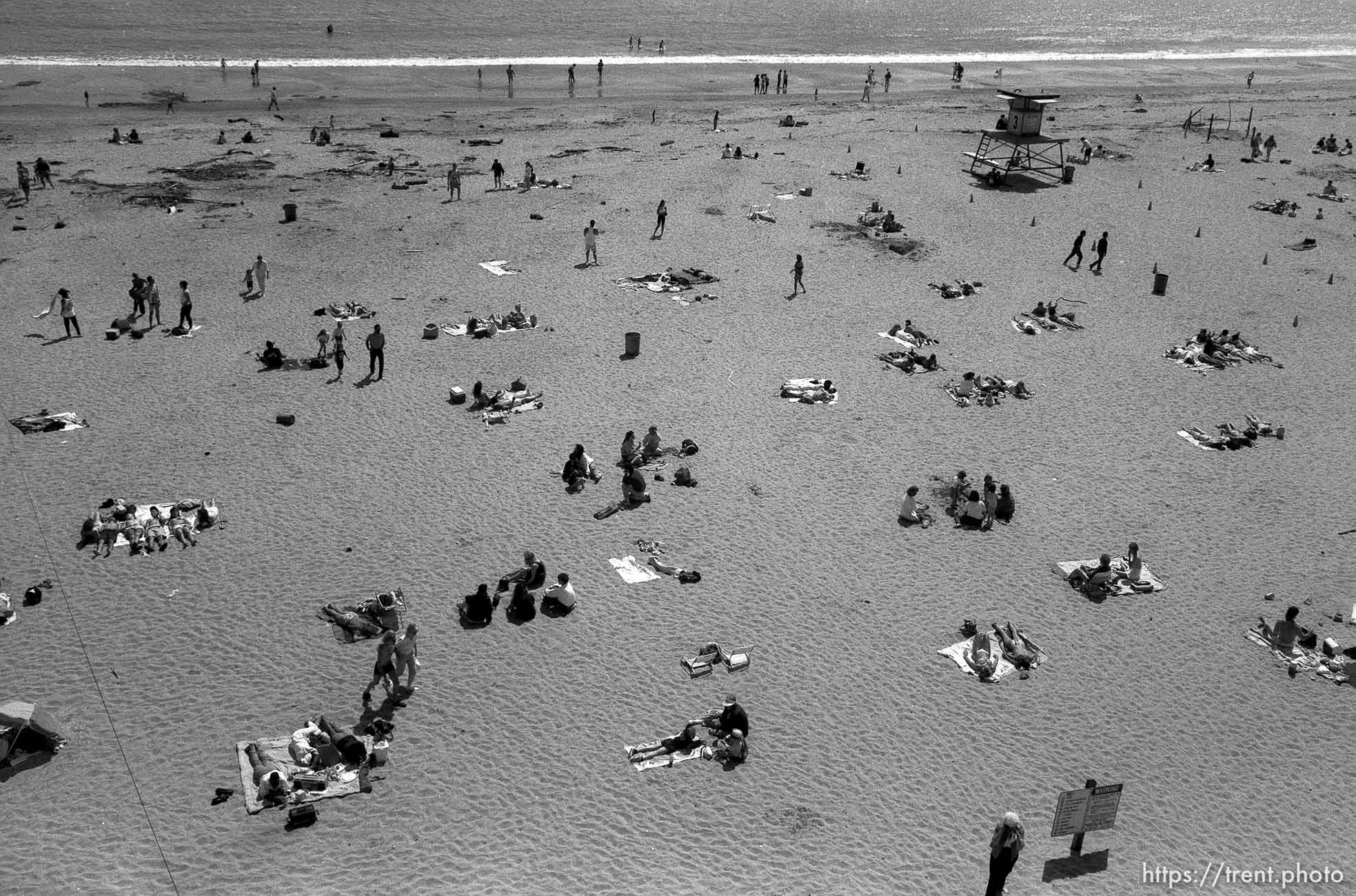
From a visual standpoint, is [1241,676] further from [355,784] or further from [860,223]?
[860,223]

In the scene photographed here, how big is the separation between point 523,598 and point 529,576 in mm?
783

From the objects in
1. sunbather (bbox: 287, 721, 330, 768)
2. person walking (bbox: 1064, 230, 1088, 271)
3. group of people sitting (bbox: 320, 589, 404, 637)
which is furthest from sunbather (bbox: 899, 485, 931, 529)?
person walking (bbox: 1064, 230, 1088, 271)

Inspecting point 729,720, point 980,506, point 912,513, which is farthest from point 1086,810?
point 980,506

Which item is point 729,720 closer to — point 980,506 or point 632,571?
point 632,571

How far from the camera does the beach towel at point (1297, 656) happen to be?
1770cm

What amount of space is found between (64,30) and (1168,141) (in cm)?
7491

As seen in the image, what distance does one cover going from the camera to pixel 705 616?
1834 centimetres

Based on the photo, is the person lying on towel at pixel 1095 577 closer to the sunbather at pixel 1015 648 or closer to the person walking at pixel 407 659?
the sunbather at pixel 1015 648

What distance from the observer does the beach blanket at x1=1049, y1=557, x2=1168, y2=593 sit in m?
19.6

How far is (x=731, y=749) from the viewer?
15.0 meters

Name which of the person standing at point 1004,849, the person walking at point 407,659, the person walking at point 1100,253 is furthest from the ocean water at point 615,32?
the person standing at point 1004,849

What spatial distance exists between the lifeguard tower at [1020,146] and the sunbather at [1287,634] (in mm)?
30391

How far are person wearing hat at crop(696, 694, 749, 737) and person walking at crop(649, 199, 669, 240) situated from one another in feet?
79.5

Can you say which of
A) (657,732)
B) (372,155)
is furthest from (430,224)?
(657,732)
